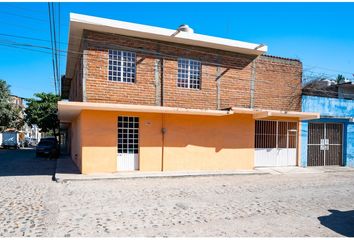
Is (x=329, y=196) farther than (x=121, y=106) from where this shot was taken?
No

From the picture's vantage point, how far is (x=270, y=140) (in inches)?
662

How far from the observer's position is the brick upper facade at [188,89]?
41.4 feet

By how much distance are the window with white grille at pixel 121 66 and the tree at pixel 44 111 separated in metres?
27.1

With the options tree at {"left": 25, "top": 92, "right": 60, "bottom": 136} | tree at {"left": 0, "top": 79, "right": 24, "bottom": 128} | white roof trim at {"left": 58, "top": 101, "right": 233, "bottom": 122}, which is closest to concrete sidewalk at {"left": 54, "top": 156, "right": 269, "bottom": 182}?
white roof trim at {"left": 58, "top": 101, "right": 233, "bottom": 122}

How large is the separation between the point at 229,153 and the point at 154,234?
1035 centimetres

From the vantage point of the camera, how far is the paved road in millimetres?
5848

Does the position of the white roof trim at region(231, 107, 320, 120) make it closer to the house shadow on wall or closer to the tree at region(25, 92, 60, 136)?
the house shadow on wall

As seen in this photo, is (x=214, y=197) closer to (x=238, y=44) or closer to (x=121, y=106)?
(x=121, y=106)

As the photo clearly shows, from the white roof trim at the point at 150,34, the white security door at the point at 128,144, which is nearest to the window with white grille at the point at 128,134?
the white security door at the point at 128,144

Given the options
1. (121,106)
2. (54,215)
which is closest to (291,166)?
(121,106)

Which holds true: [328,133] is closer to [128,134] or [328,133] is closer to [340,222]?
[128,134]

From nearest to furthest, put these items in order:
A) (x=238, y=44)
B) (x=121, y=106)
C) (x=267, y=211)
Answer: (x=267, y=211) → (x=121, y=106) → (x=238, y=44)

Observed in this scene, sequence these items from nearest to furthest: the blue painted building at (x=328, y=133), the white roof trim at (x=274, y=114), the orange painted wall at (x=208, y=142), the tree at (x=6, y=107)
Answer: the orange painted wall at (x=208, y=142), the white roof trim at (x=274, y=114), the blue painted building at (x=328, y=133), the tree at (x=6, y=107)

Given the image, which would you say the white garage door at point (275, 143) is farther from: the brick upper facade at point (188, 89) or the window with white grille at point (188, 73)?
the window with white grille at point (188, 73)
